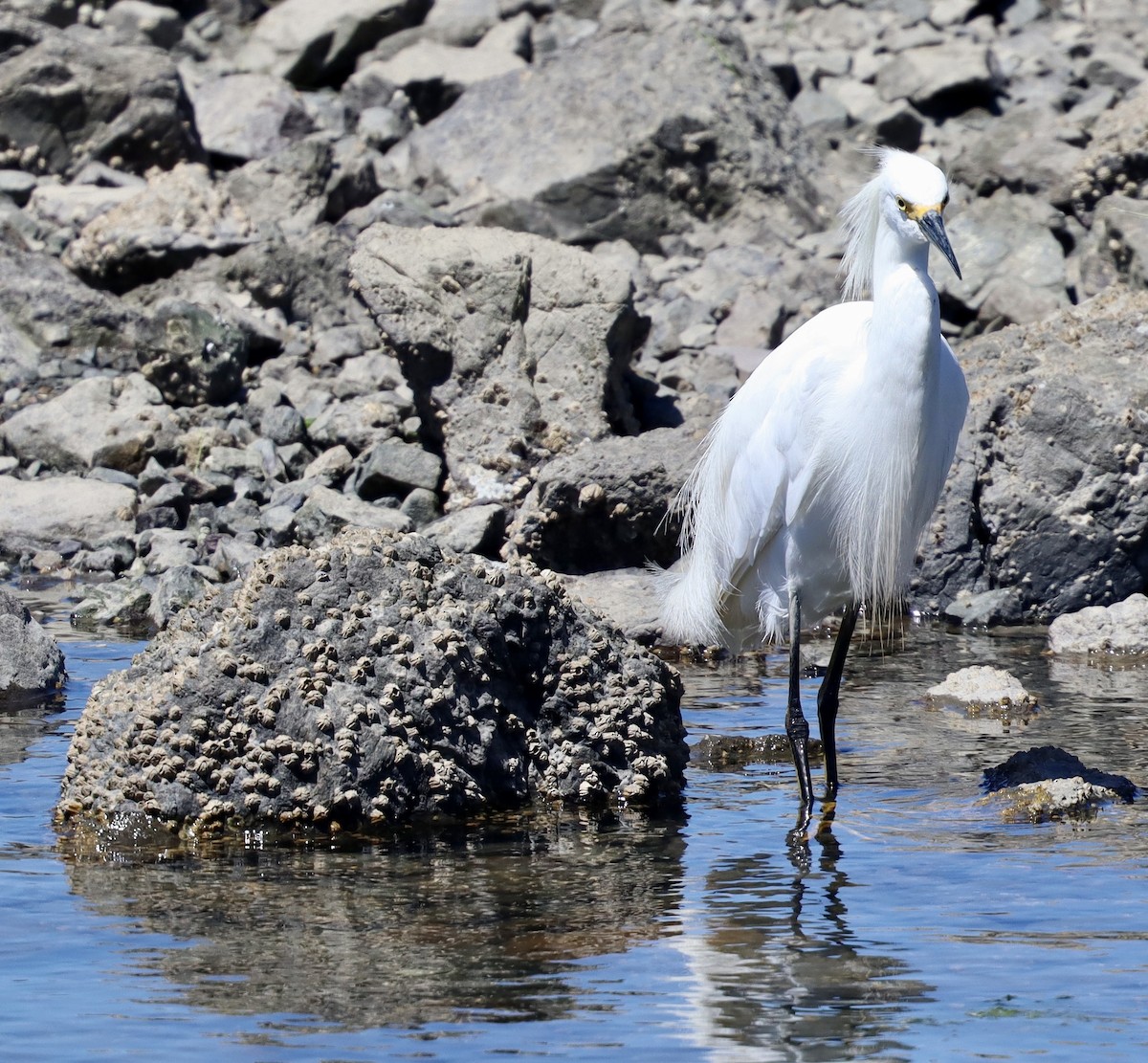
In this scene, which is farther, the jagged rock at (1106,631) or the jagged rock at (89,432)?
the jagged rock at (89,432)

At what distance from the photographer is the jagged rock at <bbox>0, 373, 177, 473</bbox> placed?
11562 millimetres

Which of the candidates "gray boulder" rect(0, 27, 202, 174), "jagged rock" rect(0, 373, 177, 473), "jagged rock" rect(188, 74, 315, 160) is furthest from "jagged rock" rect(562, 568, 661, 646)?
"jagged rock" rect(188, 74, 315, 160)

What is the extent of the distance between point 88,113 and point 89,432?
5.69 meters

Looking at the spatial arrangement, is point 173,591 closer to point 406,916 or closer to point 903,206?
point 406,916

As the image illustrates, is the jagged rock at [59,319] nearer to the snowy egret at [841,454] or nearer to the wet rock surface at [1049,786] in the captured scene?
the snowy egret at [841,454]

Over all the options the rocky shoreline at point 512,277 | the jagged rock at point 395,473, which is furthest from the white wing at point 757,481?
the jagged rock at point 395,473

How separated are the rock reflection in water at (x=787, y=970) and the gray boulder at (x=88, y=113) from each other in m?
12.3

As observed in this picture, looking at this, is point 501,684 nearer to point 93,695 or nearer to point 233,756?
point 233,756

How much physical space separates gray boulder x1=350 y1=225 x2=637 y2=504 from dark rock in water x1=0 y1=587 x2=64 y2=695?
342 cm

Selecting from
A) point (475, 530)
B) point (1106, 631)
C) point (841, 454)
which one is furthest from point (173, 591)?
point (1106, 631)

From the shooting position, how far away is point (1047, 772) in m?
6.02

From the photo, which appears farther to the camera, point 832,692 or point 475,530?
point 475,530

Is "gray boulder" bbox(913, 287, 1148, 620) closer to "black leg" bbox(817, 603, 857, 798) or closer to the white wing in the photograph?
the white wing

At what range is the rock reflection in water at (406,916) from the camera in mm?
4270
